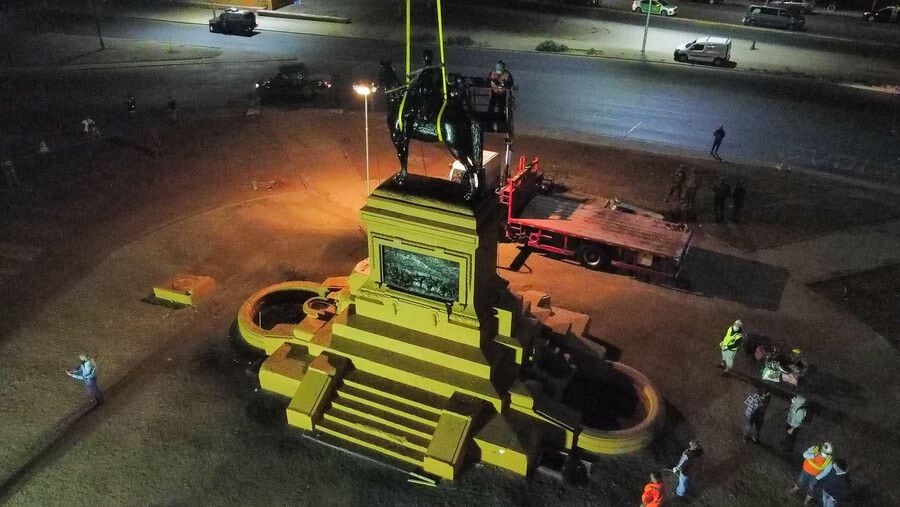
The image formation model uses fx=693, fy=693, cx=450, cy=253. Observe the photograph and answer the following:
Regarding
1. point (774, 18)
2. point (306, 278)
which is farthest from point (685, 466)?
point (774, 18)

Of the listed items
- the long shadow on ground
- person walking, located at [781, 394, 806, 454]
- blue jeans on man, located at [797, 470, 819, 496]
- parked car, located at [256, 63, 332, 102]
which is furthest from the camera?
parked car, located at [256, 63, 332, 102]

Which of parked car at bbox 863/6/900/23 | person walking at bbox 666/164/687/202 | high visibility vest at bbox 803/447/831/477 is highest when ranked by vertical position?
parked car at bbox 863/6/900/23

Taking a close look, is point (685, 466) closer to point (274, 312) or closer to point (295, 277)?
point (274, 312)

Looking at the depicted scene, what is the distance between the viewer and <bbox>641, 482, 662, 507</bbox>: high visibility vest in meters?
11.2

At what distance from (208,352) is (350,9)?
151 ft

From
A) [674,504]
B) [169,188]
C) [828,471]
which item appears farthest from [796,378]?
[169,188]

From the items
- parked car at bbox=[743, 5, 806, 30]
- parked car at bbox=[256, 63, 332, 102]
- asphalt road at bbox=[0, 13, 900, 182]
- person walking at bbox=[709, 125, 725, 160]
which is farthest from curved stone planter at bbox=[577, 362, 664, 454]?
parked car at bbox=[743, 5, 806, 30]

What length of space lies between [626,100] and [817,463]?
25531 mm

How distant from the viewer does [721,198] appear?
22.1 metres

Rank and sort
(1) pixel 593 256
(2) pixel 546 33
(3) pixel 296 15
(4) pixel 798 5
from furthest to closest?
1. (4) pixel 798 5
2. (3) pixel 296 15
3. (2) pixel 546 33
4. (1) pixel 593 256

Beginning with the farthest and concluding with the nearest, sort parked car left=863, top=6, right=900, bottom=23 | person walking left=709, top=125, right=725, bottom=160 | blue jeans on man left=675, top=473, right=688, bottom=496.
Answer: parked car left=863, top=6, right=900, bottom=23
person walking left=709, top=125, right=725, bottom=160
blue jeans on man left=675, top=473, right=688, bottom=496

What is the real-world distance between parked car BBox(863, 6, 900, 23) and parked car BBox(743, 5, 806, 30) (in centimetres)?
985

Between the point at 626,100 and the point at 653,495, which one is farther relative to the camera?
the point at 626,100

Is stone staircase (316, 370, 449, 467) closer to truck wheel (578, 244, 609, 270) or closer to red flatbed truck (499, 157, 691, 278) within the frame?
red flatbed truck (499, 157, 691, 278)
